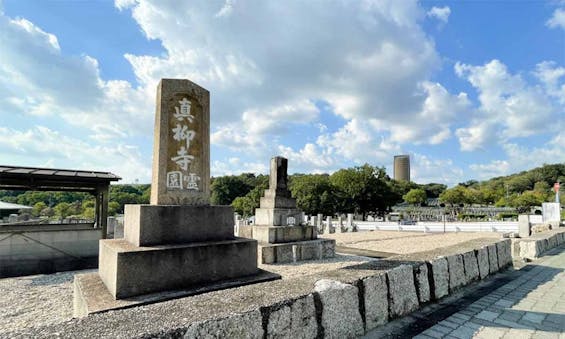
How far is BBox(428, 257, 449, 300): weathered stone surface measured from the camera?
3.75m

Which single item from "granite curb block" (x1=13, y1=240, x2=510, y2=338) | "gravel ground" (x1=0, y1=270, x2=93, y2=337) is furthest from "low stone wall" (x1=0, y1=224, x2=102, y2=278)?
"granite curb block" (x1=13, y1=240, x2=510, y2=338)

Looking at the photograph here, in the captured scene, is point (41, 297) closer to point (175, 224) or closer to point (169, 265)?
point (175, 224)

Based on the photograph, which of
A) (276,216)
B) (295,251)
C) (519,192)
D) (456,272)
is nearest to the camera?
(456,272)

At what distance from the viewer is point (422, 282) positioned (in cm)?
357

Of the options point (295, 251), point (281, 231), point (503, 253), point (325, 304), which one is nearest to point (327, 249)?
point (295, 251)

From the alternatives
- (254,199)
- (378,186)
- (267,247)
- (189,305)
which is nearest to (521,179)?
(378,186)

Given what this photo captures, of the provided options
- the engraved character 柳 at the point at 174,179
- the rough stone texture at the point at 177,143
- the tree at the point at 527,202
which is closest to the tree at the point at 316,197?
the tree at the point at 527,202

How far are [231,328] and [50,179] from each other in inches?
423

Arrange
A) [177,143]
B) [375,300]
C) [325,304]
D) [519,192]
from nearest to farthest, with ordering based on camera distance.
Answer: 1. [325,304]
2. [375,300]
3. [177,143]
4. [519,192]

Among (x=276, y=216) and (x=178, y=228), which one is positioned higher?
(x=178, y=228)

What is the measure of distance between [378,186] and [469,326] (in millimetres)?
40661

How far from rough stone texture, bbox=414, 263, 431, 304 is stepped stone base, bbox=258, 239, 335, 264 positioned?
6.04 meters

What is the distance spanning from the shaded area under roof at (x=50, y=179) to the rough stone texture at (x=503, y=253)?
10882mm

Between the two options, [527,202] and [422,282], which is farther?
[527,202]
